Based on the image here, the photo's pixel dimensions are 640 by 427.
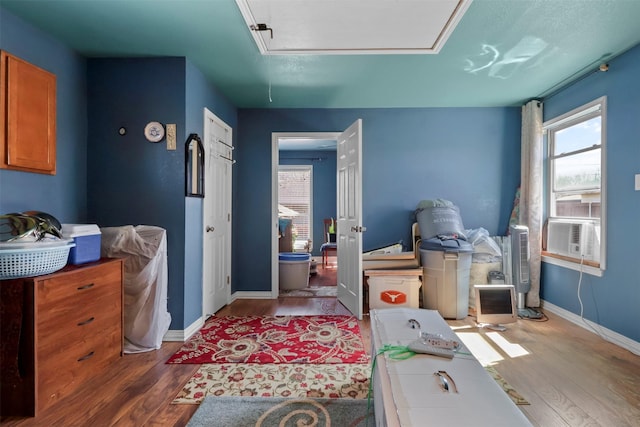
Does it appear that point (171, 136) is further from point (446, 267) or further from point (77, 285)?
point (446, 267)

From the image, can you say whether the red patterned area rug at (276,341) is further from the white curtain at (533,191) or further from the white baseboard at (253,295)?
the white curtain at (533,191)

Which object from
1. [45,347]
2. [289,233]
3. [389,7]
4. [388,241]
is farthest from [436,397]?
[289,233]

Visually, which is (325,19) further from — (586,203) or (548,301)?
(548,301)

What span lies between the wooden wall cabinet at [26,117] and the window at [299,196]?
4832 mm

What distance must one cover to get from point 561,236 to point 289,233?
3.64 meters

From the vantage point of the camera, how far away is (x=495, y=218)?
4.04 metres

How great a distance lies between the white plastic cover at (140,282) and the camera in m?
2.49

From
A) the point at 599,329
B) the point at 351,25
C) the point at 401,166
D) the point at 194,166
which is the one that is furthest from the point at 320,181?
the point at 599,329

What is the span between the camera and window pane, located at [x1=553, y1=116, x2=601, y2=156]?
121 inches

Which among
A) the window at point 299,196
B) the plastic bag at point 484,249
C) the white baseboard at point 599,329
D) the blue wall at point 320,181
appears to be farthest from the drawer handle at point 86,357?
the blue wall at point 320,181

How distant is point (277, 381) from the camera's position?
2.07 m

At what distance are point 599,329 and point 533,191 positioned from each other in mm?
1501

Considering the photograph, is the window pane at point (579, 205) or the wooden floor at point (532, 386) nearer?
the wooden floor at point (532, 386)

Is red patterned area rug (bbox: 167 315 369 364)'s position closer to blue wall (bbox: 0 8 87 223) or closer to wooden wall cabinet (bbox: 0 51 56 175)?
blue wall (bbox: 0 8 87 223)
